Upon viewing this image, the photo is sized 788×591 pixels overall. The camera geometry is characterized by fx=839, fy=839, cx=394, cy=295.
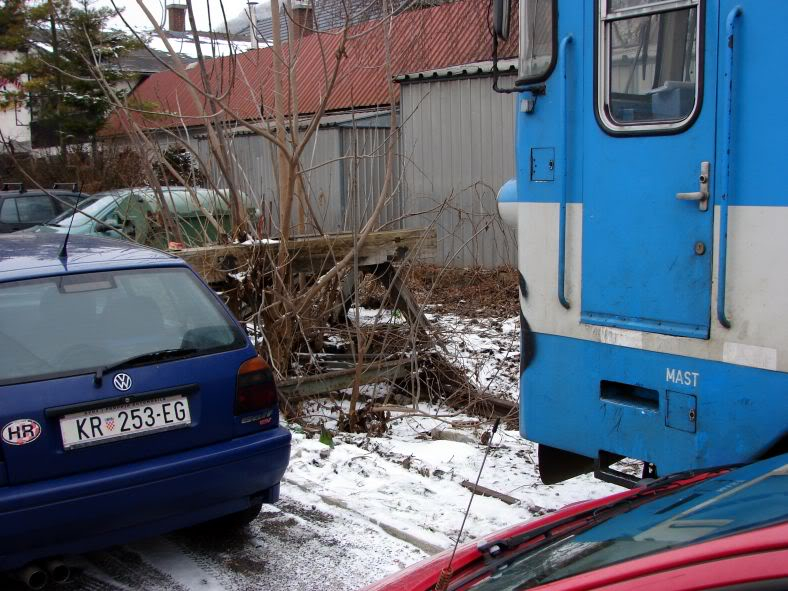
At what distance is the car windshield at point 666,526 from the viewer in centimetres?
193

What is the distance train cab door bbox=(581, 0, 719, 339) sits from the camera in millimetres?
3516

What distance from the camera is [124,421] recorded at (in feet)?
12.8

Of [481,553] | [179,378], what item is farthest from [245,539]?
[481,553]

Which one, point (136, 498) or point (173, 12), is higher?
point (173, 12)

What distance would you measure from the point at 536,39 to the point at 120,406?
2685mm

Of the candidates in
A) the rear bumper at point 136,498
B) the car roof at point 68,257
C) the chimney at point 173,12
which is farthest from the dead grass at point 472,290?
the rear bumper at point 136,498

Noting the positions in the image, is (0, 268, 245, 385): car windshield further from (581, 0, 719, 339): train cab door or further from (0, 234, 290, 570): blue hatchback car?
(581, 0, 719, 339): train cab door

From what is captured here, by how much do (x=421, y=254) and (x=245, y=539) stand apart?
13.2ft

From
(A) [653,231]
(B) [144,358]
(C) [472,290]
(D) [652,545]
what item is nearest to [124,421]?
(B) [144,358]

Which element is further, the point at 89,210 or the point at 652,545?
the point at 89,210

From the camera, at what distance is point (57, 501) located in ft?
12.0

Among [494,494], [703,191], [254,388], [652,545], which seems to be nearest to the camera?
[652,545]

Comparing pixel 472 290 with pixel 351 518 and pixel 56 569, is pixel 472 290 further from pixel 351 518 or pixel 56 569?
pixel 56 569

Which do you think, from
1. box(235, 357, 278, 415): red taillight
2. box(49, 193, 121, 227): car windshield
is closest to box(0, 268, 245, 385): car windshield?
box(235, 357, 278, 415): red taillight
